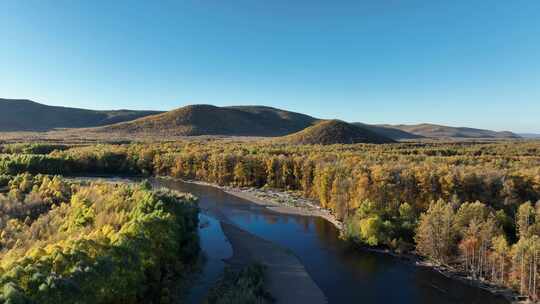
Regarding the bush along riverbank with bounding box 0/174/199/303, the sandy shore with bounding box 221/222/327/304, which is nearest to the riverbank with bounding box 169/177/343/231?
the sandy shore with bounding box 221/222/327/304

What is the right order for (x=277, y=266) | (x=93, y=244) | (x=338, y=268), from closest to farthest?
(x=93, y=244) → (x=277, y=266) → (x=338, y=268)

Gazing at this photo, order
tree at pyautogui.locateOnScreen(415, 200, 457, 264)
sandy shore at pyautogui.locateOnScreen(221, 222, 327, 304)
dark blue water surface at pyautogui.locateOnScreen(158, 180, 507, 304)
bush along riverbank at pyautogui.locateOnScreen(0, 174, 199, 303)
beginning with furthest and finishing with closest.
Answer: tree at pyautogui.locateOnScreen(415, 200, 457, 264) → dark blue water surface at pyautogui.locateOnScreen(158, 180, 507, 304) → sandy shore at pyautogui.locateOnScreen(221, 222, 327, 304) → bush along riverbank at pyautogui.locateOnScreen(0, 174, 199, 303)

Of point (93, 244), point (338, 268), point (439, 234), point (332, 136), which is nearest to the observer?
point (93, 244)

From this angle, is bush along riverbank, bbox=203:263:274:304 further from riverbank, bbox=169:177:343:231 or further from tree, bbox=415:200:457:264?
riverbank, bbox=169:177:343:231

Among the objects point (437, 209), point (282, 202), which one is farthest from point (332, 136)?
point (437, 209)

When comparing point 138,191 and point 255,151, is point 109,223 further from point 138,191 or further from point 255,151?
point 255,151

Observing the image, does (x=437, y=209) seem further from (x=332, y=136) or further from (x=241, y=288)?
(x=332, y=136)

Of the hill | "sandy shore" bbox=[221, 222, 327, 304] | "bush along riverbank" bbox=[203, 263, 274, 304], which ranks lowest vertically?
"sandy shore" bbox=[221, 222, 327, 304]

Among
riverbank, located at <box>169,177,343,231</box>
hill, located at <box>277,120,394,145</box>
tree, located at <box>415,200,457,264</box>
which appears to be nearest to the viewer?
tree, located at <box>415,200,457,264</box>
